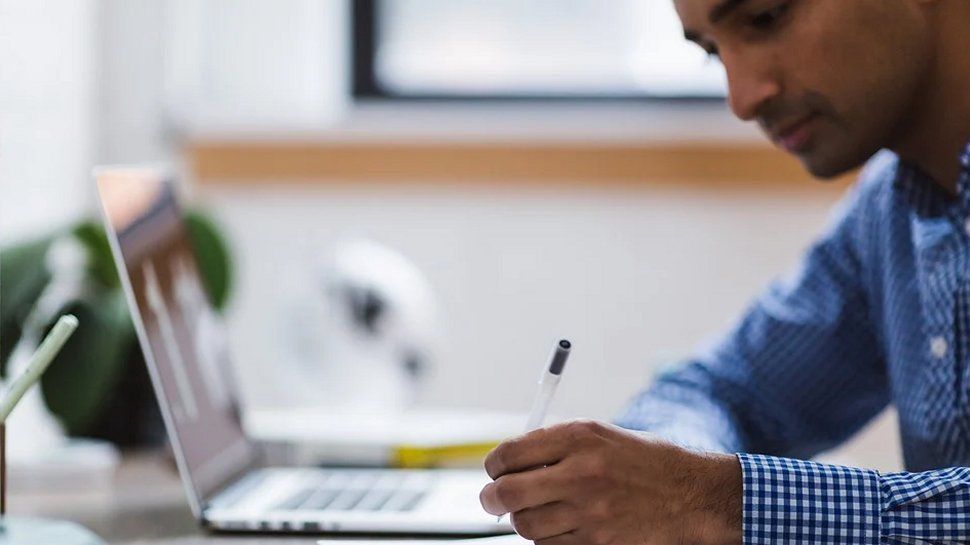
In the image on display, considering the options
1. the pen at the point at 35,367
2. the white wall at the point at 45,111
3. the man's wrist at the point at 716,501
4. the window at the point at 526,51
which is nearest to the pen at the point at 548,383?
the man's wrist at the point at 716,501

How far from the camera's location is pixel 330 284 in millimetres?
1787

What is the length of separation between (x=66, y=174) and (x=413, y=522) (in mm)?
1472

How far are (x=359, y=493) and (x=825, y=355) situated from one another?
0.56 meters

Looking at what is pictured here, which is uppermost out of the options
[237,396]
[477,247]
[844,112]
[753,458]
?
[844,112]

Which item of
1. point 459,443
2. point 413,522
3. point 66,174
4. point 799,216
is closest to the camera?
point 413,522

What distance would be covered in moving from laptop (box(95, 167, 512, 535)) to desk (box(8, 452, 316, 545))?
26mm

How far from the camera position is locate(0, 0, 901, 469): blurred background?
248 centimetres

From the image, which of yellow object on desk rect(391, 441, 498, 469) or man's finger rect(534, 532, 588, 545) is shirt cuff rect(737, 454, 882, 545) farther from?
yellow object on desk rect(391, 441, 498, 469)

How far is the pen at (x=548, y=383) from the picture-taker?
823mm

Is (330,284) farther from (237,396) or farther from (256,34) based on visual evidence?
(256,34)

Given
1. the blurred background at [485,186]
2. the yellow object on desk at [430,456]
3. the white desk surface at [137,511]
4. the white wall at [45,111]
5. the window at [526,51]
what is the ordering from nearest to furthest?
the white desk surface at [137,511], the yellow object on desk at [430,456], the white wall at [45,111], the blurred background at [485,186], the window at [526,51]

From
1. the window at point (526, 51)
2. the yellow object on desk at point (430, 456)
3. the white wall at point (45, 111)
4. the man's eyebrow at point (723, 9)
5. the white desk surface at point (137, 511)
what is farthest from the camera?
the window at point (526, 51)

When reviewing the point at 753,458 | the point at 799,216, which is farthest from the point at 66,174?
the point at 753,458

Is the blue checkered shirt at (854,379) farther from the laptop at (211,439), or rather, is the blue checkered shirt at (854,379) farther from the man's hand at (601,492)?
the laptop at (211,439)
